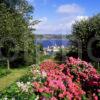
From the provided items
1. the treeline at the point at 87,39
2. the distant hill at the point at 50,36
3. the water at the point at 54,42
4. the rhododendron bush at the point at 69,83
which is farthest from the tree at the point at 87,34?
the rhododendron bush at the point at 69,83

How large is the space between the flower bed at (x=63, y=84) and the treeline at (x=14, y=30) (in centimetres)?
1363

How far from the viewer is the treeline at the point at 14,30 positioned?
25394mm

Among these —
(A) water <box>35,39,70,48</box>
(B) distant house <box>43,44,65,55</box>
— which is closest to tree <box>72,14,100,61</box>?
(A) water <box>35,39,70,48</box>

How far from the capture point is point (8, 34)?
25.5 meters

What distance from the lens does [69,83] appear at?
9305 mm

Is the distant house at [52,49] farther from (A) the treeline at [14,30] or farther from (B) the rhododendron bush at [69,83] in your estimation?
(B) the rhododendron bush at [69,83]

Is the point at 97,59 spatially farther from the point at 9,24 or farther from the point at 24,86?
the point at 24,86

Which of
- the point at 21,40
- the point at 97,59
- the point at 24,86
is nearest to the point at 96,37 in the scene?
the point at 97,59

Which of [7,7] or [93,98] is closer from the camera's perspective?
[93,98]

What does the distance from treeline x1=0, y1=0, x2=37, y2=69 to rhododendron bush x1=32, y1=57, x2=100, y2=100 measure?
13631mm

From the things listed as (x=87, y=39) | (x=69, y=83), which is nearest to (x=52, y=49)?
(x=87, y=39)

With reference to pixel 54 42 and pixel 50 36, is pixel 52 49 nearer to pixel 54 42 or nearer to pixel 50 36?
pixel 54 42

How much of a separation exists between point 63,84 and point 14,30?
17138mm

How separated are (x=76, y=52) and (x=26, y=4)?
658 cm
